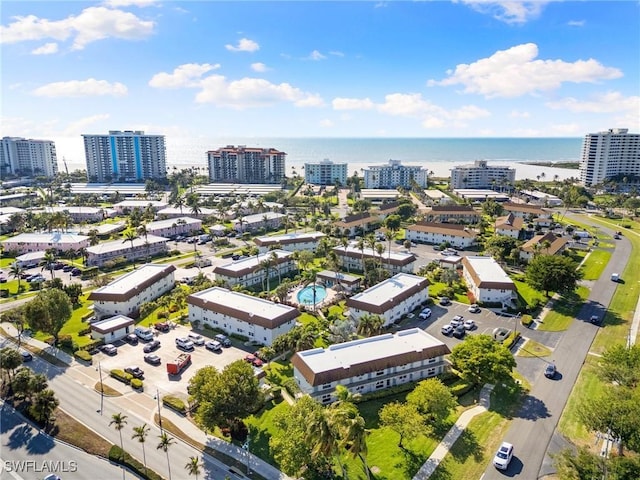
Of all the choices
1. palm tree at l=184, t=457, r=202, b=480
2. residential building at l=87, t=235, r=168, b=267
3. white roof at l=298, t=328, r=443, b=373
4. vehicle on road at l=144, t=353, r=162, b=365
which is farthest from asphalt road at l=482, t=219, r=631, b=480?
residential building at l=87, t=235, r=168, b=267

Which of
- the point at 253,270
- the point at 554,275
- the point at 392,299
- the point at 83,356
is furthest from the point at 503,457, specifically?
the point at 253,270

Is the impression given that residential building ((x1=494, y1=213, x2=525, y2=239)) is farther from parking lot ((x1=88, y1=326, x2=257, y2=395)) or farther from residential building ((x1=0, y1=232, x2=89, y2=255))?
→ residential building ((x1=0, y1=232, x2=89, y2=255))

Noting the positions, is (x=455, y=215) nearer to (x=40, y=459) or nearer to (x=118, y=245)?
(x=118, y=245)

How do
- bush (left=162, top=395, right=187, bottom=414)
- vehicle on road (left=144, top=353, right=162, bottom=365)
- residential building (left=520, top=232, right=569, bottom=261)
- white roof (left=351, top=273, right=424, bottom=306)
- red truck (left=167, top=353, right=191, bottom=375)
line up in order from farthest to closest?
residential building (left=520, top=232, right=569, bottom=261), white roof (left=351, top=273, right=424, bottom=306), vehicle on road (left=144, top=353, right=162, bottom=365), red truck (left=167, top=353, right=191, bottom=375), bush (left=162, top=395, right=187, bottom=414)

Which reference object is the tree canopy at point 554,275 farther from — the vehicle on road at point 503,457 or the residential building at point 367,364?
the vehicle on road at point 503,457

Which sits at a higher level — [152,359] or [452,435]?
[152,359]
